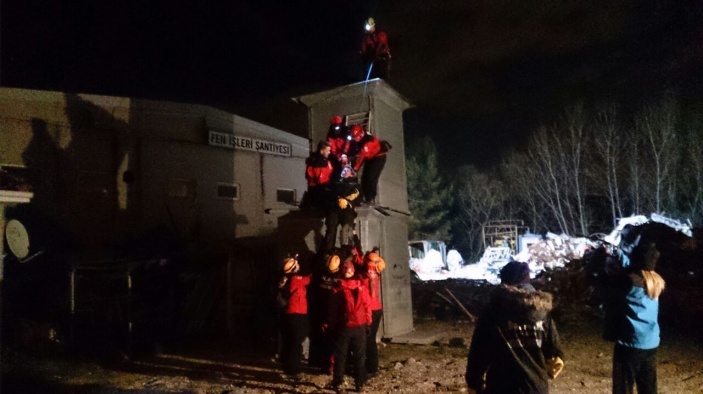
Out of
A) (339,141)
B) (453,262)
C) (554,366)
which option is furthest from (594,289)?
(453,262)

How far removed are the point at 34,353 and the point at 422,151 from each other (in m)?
36.9

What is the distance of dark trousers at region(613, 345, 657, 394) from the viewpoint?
514cm

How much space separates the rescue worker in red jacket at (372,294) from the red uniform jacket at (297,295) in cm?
101

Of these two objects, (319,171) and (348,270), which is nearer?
(348,270)

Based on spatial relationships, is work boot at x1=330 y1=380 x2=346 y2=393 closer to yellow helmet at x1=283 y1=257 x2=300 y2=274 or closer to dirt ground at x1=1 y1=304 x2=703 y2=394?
dirt ground at x1=1 y1=304 x2=703 y2=394

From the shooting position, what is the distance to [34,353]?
10.0m

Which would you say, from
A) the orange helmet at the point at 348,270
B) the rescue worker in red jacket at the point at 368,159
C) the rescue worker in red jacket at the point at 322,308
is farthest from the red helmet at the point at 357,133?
the orange helmet at the point at 348,270

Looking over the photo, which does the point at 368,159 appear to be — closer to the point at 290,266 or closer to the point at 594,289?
the point at 290,266

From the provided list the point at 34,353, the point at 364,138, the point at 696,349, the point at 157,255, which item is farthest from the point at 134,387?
the point at 696,349

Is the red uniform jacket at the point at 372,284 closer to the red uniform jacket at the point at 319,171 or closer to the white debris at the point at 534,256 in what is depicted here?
the red uniform jacket at the point at 319,171

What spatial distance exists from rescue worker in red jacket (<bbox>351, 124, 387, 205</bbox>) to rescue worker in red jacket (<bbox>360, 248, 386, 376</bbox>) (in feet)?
8.87

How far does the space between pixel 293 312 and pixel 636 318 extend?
15.8 ft

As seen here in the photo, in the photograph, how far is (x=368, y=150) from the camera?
420 inches

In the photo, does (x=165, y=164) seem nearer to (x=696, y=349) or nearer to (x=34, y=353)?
(x=34, y=353)
